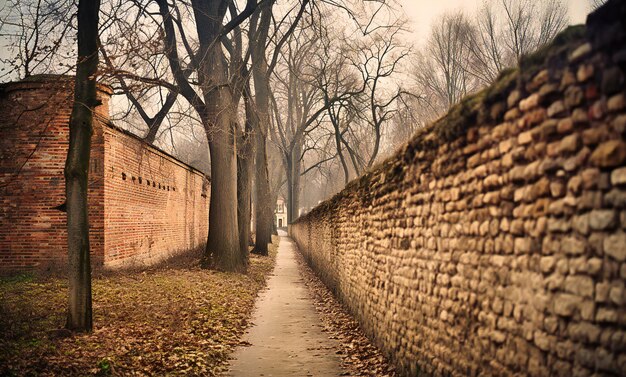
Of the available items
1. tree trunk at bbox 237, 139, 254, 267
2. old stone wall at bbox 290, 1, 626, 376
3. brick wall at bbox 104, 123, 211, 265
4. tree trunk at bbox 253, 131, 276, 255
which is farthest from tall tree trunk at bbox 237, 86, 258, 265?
old stone wall at bbox 290, 1, 626, 376

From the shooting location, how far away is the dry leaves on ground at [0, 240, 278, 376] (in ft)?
16.7

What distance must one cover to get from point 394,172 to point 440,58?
2555cm

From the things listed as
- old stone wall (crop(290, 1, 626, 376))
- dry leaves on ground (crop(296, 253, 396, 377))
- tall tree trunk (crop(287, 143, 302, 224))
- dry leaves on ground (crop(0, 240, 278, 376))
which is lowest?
dry leaves on ground (crop(296, 253, 396, 377))

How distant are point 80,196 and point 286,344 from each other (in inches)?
139

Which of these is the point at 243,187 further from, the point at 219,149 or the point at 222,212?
the point at 219,149

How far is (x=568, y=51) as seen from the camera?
98.4 inches

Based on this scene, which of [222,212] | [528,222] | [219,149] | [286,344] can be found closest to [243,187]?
[222,212]

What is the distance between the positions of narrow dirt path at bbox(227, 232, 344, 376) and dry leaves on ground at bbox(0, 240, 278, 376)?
0.27 meters

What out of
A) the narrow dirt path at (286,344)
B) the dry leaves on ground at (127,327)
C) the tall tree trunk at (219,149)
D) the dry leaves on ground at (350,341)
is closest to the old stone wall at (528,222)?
the dry leaves on ground at (350,341)

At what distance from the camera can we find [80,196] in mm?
6242

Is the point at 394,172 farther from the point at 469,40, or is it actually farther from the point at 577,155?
the point at 469,40

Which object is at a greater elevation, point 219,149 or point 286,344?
point 219,149

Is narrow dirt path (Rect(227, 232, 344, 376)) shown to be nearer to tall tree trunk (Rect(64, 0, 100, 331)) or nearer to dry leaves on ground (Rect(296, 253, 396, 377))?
dry leaves on ground (Rect(296, 253, 396, 377))

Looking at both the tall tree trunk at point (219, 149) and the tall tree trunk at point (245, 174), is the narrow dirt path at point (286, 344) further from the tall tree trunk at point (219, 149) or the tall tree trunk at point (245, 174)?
the tall tree trunk at point (245, 174)
